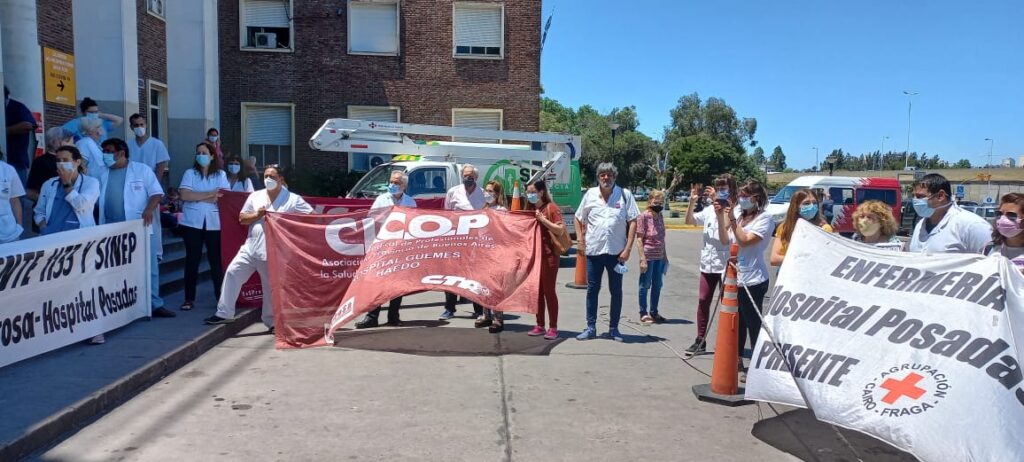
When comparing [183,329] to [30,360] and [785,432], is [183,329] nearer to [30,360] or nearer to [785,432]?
[30,360]

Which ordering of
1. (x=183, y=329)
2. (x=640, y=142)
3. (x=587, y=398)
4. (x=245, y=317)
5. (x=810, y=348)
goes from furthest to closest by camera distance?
(x=640, y=142) → (x=245, y=317) → (x=183, y=329) → (x=587, y=398) → (x=810, y=348)

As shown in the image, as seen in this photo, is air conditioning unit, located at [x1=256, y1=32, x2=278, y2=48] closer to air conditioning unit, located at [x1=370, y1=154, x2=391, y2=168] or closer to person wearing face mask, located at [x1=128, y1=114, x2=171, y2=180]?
air conditioning unit, located at [x1=370, y1=154, x2=391, y2=168]

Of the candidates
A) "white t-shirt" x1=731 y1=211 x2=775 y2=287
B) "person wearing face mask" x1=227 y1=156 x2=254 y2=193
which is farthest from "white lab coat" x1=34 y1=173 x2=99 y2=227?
"white t-shirt" x1=731 y1=211 x2=775 y2=287

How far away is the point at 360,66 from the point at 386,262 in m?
16.5

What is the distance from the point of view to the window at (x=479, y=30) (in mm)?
22875

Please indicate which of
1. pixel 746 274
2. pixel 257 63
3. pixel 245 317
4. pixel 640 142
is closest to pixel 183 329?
pixel 245 317

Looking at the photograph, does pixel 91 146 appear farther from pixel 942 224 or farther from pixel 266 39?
pixel 266 39

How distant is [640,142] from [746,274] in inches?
2306

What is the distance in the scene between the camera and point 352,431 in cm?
496

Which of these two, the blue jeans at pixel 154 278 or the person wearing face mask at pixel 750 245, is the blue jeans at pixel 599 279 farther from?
the blue jeans at pixel 154 278

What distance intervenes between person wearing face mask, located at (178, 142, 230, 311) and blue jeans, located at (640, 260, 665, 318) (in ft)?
16.7

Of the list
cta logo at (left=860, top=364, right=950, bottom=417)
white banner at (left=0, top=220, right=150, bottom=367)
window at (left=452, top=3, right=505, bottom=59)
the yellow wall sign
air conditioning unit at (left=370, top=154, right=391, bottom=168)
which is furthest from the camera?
window at (left=452, top=3, right=505, bottom=59)

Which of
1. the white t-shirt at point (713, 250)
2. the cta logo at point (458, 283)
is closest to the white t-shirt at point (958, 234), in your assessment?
the white t-shirt at point (713, 250)

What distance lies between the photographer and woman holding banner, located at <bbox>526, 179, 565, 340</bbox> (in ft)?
25.0
